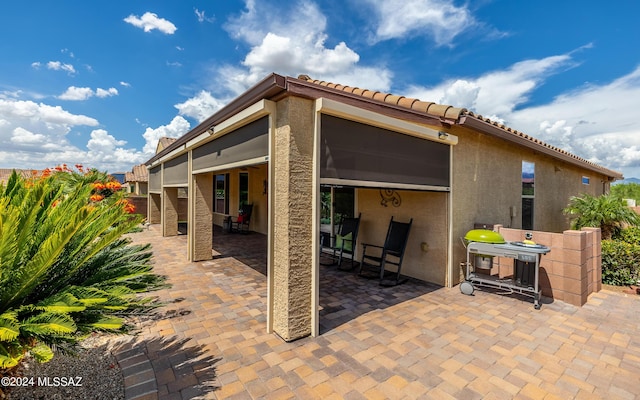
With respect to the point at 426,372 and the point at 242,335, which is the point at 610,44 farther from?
the point at 242,335

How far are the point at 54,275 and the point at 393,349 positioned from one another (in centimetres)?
350

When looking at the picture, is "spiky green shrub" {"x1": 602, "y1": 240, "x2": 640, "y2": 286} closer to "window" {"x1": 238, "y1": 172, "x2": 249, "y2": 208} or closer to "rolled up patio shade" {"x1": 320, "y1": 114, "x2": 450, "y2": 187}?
"rolled up patio shade" {"x1": 320, "y1": 114, "x2": 450, "y2": 187}

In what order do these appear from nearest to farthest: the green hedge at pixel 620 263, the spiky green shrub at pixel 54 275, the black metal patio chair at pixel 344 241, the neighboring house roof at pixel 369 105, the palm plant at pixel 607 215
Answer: the spiky green shrub at pixel 54 275
the neighboring house roof at pixel 369 105
the green hedge at pixel 620 263
the black metal patio chair at pixel 344 241
the palm plant at pixel 607 215

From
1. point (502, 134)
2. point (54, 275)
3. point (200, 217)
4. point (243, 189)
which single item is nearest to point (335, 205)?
point (200, 217)

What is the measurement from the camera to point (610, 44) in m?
8.63

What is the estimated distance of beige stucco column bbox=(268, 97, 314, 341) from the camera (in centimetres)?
356

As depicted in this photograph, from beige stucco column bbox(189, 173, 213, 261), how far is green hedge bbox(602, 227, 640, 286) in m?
10.1

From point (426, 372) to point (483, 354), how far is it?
922mm

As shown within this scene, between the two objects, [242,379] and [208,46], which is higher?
[208,46]

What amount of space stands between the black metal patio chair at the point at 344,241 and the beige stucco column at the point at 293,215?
10.9 feet

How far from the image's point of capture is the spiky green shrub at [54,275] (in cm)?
164

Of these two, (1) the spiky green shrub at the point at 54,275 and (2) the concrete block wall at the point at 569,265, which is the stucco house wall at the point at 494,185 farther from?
(1) the spiky green shrub at the point at 54,275

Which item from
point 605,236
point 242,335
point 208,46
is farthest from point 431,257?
point 208,46

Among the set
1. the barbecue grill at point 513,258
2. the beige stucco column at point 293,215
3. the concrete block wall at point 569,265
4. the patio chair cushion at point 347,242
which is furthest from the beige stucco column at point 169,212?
the concrete block wall at point 569,265
